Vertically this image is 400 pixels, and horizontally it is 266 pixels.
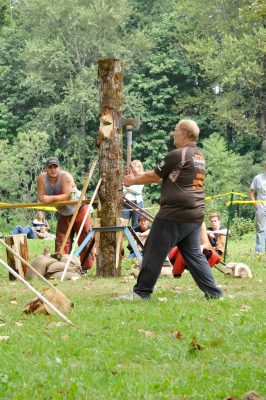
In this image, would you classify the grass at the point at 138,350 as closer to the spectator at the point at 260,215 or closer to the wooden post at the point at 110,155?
the wooden post at the point at 110,155

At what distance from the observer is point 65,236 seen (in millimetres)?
13906

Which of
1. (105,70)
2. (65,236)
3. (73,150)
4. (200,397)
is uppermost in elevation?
(105,70)

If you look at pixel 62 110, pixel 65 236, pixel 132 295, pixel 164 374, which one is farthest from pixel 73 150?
pixel 164 374

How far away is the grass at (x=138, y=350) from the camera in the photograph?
5.52 meters

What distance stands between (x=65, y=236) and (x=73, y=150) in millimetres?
45805

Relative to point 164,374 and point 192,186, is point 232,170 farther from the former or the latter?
point 164,374

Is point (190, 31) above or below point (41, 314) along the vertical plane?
above

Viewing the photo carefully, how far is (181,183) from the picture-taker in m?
9.39

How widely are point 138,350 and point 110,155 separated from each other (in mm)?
6635

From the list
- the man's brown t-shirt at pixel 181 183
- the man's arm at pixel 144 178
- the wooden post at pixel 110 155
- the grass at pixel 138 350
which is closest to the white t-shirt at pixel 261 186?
the wooden post at pixel 110 155

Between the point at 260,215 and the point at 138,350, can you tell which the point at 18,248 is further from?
the point at 138,350

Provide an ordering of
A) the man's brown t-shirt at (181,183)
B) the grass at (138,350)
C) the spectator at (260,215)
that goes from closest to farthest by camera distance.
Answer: the grass at (138,350), the man's brown t-shirt at (181,183), the spectator at (260,215)

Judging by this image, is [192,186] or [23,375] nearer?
[23,375]

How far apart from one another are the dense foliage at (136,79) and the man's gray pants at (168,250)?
44128mm
